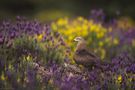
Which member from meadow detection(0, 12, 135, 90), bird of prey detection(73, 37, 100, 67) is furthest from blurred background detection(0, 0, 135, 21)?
bird of prey detection(73, 37, 100, 67)

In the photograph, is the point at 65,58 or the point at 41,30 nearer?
the point at 65,58

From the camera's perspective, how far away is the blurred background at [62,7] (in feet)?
58.3

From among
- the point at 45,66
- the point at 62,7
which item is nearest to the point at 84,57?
the point at 45,66

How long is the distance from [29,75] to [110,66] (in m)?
1.68

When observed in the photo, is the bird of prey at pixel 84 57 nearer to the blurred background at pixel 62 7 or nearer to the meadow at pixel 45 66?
the meadow at pixel 45 66

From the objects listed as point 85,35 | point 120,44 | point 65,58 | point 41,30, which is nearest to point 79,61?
point 65,58

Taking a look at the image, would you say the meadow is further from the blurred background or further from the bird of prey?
the blurred background

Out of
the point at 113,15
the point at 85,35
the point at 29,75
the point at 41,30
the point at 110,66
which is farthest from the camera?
the point at 113,15

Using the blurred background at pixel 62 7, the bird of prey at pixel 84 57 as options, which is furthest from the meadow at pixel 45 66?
the blurred background at pixel 62 7

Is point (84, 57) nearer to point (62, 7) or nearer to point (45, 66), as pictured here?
point (45, 66)

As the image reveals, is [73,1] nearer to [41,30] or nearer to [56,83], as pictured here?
[41,30]

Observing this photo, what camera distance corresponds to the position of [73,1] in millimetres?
18672

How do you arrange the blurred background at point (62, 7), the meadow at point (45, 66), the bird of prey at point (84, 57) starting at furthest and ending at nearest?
1. the blurred background at point (62, 7)
2. the bird of prey at point (84, 57)
3. the meadow at point (45, 66)

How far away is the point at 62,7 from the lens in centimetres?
1820
